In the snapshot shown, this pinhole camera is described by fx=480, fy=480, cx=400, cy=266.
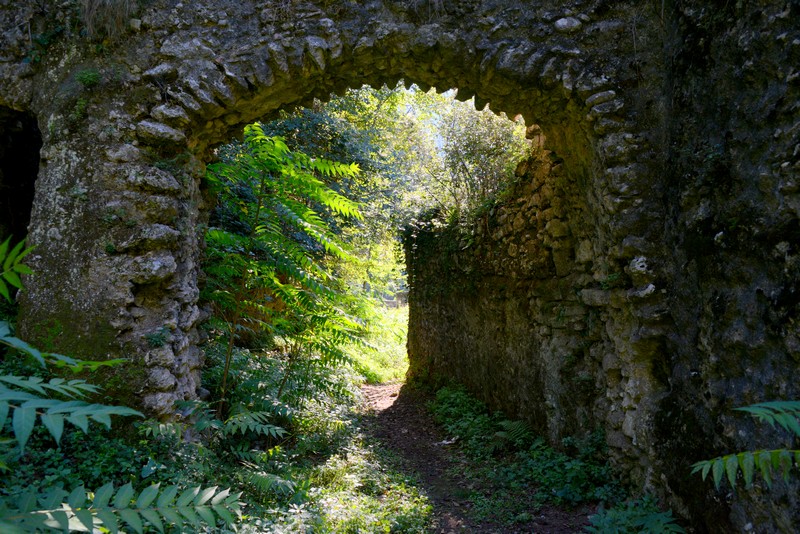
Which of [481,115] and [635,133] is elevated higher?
[481,115]

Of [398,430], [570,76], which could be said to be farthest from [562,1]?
[398,430]

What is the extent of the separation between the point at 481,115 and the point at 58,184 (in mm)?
5822

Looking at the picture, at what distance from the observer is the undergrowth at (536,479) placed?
11.7ft

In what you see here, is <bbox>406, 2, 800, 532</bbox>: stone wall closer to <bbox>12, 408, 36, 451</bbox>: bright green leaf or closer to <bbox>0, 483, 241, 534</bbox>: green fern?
<bbox>0, 483, 241, 534</bbox>: green fern

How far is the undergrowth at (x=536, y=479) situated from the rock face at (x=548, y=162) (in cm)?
24

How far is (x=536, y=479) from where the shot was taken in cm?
464

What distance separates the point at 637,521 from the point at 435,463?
8.64 feet

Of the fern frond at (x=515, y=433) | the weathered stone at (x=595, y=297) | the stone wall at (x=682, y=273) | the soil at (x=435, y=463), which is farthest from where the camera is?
the fern frond at (x=515, y=433)

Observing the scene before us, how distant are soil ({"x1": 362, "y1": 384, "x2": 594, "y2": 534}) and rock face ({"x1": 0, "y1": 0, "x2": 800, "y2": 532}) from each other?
81 cm

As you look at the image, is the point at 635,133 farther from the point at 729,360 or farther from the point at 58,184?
the point at 58,184

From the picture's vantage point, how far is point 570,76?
4.20 meters

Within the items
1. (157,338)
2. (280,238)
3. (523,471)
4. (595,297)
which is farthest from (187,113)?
(523,471)

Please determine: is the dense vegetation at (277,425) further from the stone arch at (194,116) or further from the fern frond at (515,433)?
the stone arch at (194,116)

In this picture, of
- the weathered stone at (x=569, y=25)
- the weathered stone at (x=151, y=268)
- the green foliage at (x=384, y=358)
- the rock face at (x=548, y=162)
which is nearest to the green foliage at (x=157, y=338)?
the rock face at (x=548, y=162)
